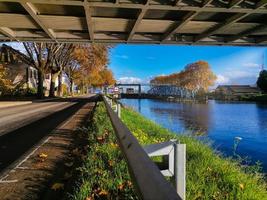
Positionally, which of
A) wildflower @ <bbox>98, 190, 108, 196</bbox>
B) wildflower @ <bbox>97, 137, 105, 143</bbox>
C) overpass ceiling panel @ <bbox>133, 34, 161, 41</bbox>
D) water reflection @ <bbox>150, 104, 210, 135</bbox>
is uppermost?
overpass ceiling panel @ <bbox>133, 34, 161, 41</bbox>

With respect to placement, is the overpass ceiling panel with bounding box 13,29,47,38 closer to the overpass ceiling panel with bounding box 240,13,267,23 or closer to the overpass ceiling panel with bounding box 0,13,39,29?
the overpass ceiling panel with bounding box 0,13,39,29

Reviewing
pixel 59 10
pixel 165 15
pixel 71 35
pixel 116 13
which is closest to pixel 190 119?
pixel 71 35

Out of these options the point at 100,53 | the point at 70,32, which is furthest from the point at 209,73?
the point at 70,32

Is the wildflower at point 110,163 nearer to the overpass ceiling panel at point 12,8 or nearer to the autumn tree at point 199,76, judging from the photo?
the overpass ceiling panel at point 12,8

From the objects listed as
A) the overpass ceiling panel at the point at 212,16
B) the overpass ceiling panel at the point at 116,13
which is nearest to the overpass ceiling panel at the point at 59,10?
the overpass ceiling panel at the point at 116,13

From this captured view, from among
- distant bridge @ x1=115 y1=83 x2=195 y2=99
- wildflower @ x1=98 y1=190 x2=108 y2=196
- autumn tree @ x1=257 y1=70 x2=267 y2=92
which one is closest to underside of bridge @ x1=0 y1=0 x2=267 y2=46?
wildflower @ x1=98 y1=190 x2=108 y2=196

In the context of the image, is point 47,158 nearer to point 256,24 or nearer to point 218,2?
point 218,2

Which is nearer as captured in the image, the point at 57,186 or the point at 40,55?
the point at 57,186

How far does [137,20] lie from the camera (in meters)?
9.89

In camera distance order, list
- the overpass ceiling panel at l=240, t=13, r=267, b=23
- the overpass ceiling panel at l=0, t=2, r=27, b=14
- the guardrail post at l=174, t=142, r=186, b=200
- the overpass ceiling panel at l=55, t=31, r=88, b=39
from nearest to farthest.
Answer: the guardrail post at l=174, t=142, r=186, b=200
the overpass ceiling panel at l=0, t=2, r=27, b=14
the overpass ceiling panel at l=240, t=13, r=267, b=23
the overpass ceiling panel at l=55, t=31, r=88, b=39

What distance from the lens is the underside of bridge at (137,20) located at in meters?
8.67

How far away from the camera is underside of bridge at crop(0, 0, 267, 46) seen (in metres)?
8.67

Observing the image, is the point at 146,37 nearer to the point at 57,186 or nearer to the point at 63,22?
the point at 63,22

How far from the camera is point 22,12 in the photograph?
995 cm
